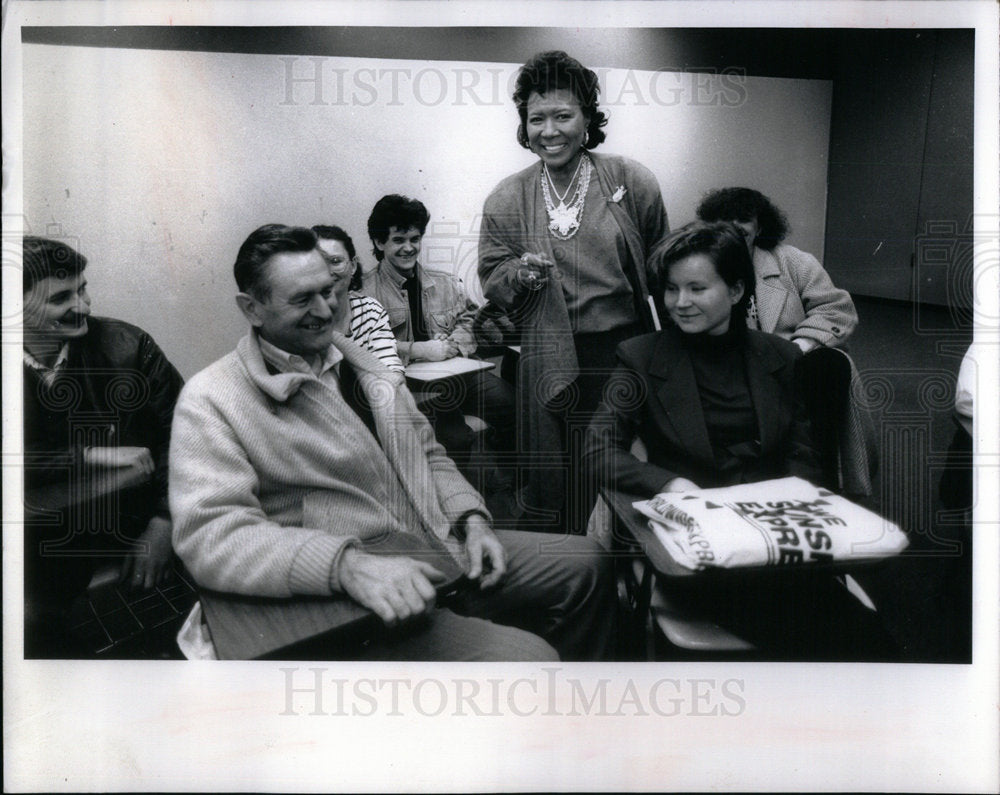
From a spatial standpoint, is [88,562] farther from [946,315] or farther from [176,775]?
[946,315]

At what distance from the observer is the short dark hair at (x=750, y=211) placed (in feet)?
9.04

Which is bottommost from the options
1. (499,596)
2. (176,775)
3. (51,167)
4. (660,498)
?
(176,775)

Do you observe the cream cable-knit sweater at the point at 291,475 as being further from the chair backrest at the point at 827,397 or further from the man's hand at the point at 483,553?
the chair backrest at the point at 827,397

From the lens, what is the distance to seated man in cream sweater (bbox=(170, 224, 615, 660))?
2.62 m

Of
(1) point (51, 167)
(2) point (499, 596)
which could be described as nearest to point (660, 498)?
(2) point (499, 596)

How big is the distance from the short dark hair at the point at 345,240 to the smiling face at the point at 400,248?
77 millimetres

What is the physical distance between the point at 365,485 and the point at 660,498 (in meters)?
0.85

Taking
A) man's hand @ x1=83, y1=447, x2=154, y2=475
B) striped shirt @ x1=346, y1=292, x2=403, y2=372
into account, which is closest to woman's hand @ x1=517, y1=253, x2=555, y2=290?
striped shirt @ x1=346, y1=292, x2=403, y2=372

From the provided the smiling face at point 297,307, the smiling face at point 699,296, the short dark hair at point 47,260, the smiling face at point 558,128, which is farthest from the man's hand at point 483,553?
the short dark hair at point 47,260

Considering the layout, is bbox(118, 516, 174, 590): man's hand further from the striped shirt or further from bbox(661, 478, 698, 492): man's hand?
bbox(661, 478, 698, 492): man's hand

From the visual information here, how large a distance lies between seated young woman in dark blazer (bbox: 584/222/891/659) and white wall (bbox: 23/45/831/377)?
20 cm

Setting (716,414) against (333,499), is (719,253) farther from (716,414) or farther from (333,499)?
(333,499)

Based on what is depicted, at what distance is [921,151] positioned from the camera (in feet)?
9.18

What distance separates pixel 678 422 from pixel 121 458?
5.38 ft
